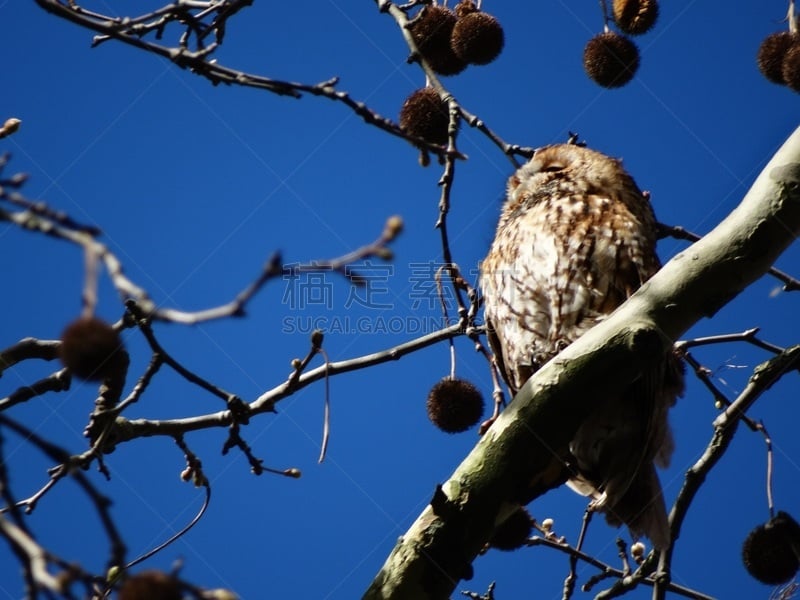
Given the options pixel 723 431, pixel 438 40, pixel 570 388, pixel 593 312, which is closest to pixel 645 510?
pixel 723 431

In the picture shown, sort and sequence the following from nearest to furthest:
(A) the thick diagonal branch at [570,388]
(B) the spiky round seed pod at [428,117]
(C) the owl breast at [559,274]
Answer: (A) the thick diagonal branch at [570,388]
(B) the spiky round seed pod at [428,117]
(C) the owl breast at [559,274]

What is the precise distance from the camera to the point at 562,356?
219 centimetres

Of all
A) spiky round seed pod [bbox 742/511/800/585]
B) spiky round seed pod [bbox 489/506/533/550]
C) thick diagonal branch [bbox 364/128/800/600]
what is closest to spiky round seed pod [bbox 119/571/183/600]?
thick diagonal branch [bbox 364/128/800/600]

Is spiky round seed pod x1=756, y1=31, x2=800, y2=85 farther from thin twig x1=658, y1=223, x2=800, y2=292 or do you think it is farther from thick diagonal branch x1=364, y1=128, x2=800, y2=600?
thick diagonal branch x1=364, y1=128, x2=800, y2=600

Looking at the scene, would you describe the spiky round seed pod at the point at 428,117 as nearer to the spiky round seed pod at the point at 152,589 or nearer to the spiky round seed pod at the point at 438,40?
the spiky round seed pod at the point at 438,40

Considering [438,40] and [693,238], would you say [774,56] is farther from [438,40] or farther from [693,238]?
[438,40]

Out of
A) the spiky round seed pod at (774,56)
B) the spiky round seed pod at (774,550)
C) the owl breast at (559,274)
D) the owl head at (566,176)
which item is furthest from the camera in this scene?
the owl head at (566,176)

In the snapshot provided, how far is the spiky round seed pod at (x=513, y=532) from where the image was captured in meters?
2.75

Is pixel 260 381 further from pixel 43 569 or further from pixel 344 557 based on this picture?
pixel 43 569

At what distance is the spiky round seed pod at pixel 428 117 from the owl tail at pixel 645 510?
1.37 m

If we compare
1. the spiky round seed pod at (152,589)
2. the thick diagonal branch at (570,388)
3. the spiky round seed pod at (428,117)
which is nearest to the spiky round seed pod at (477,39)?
the spiky round seed pod at (428,117)

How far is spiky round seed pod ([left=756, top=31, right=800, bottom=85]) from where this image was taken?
3285 millimetres

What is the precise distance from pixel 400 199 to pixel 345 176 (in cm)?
295

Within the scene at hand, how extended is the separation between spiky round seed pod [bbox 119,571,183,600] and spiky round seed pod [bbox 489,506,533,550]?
1882 mm
